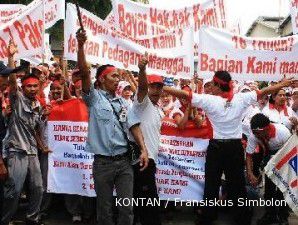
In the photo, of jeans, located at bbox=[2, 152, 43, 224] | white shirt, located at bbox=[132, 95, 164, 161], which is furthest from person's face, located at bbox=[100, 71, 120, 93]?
jeans, located at bbox=[2, 152, 43, 224]

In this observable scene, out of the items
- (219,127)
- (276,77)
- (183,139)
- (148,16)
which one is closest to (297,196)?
(219,127)

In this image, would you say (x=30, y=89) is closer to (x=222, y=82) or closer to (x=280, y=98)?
(x=222, y=82)

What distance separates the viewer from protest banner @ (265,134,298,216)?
572 centimetres

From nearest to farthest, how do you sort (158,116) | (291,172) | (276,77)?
(158,116) < (291,172) < (276,77)

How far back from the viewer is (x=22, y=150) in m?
5.71

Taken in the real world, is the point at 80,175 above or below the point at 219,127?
below

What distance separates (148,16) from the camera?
832 centimetres

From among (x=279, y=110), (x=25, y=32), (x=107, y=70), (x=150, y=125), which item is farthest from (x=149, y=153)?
(x=279, y=110)

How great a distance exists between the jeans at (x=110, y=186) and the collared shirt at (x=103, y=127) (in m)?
0.11

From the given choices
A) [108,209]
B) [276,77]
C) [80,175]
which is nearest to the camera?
[108,209]

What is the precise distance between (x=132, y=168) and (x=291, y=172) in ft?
6.32

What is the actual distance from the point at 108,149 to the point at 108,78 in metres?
0.68

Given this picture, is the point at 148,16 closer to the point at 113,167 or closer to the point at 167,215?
the point at 167,215

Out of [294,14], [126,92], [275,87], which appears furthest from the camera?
[294,14]
